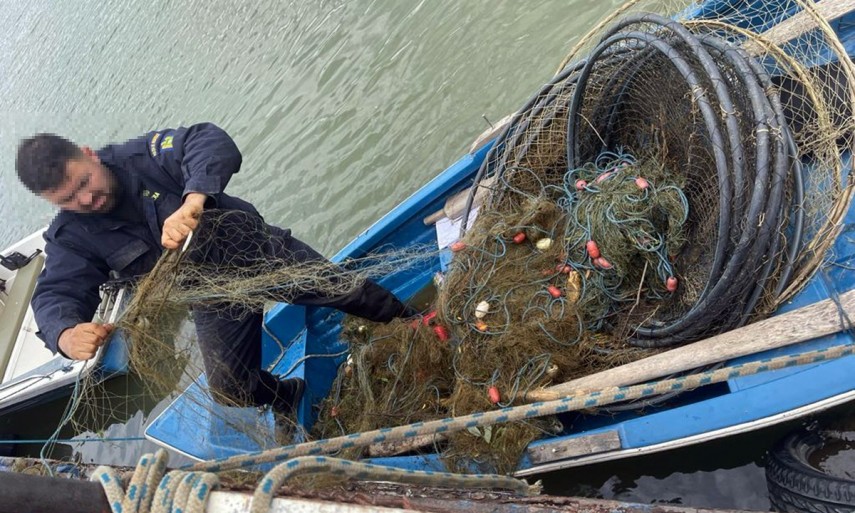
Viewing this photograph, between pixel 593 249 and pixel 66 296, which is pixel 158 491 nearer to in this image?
pixel 66 296

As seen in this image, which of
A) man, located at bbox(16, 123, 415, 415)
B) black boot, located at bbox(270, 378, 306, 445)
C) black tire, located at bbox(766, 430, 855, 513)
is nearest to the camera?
black tire, located at bbox(766, 430, 855, 513)

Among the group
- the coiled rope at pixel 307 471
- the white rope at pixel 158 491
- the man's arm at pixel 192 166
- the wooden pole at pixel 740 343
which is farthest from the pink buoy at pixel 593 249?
the white rope at pixel 158 491

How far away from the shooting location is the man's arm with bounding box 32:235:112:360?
2871mm

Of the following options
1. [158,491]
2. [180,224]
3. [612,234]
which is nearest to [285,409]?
[180,224]

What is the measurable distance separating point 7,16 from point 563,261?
57.7 feet

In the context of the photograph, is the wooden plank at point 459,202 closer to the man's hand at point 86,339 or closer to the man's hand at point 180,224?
the man's hand at point 180,224

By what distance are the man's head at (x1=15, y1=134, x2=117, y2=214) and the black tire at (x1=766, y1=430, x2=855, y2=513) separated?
3.79 meters

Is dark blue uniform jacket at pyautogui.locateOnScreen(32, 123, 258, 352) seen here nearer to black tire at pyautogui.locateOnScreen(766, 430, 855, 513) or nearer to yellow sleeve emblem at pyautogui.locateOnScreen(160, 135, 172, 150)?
yellow sleeve emblem at pyautogui.locateOnScreen(160, 135, 172, 150)

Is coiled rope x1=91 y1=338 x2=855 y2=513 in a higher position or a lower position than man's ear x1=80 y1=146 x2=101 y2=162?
lower

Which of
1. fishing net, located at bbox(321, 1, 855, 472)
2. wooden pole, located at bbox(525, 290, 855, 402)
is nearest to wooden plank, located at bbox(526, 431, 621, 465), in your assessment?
fishing net, located at bbox(321, 1, 855, 472)

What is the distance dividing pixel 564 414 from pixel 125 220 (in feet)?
9.13

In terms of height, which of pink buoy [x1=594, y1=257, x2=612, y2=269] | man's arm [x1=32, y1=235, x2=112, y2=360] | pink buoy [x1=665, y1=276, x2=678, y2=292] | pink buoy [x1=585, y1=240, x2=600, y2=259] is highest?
man's arm [x1=32, y1=235, x2=112, y2=360]

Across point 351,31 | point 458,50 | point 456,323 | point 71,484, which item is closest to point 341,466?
point 71,484

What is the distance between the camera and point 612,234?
3.11 metres
